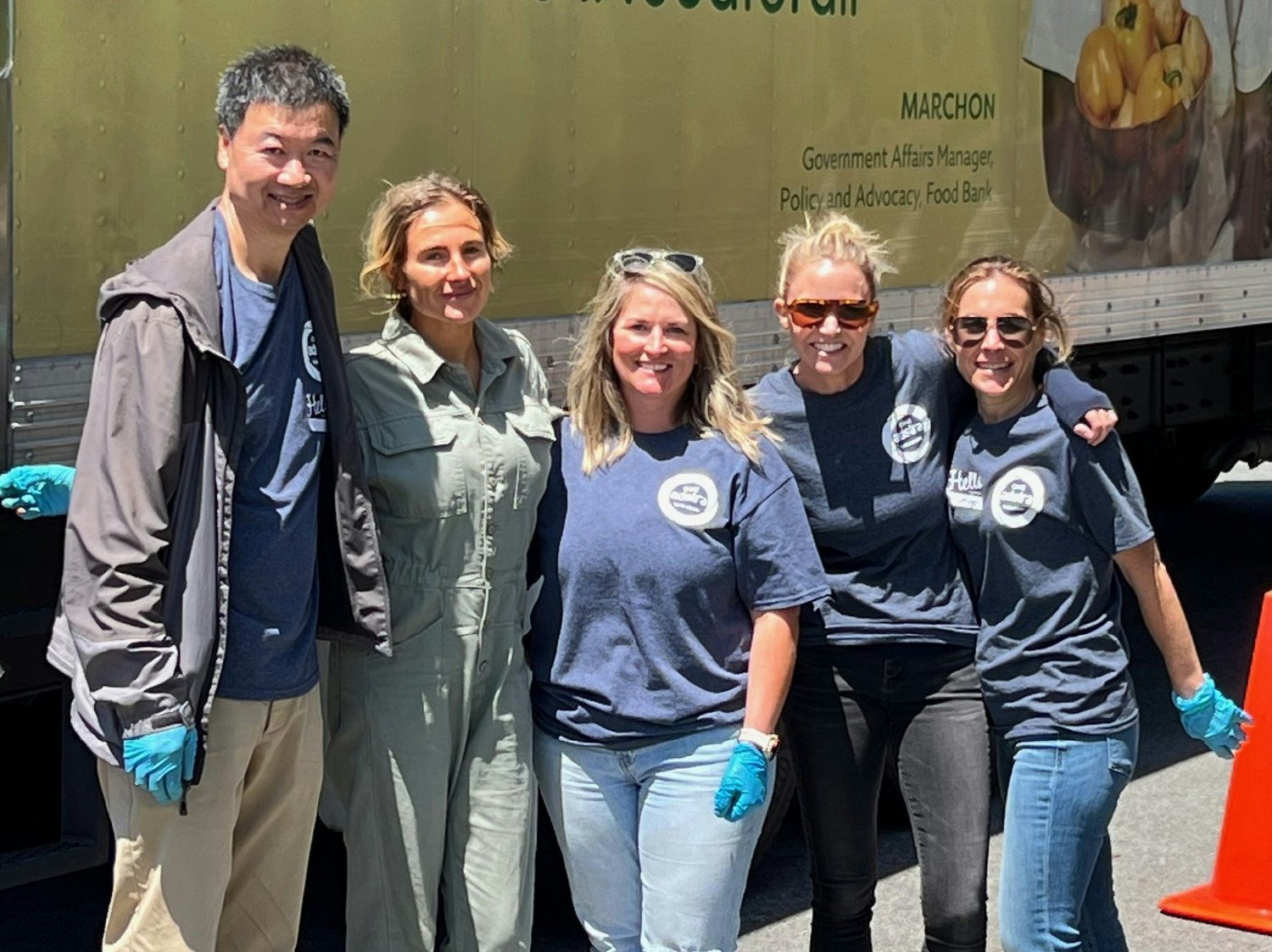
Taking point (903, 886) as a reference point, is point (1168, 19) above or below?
above

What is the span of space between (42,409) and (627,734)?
4.11ft

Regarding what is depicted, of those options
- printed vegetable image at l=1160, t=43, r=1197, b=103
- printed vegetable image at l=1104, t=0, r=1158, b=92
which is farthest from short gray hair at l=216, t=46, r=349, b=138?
printed vegetable image at l=1160, t=43, r=1197, b=103


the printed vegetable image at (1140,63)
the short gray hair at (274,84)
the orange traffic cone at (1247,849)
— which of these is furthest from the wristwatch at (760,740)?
the printed vegetable image at (1140,63)

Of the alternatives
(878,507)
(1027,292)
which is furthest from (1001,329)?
(878,507)

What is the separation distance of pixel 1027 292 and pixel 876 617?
2.21 feet

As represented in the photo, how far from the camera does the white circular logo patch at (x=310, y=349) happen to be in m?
3.24

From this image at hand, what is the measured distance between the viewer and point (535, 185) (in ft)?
15.0

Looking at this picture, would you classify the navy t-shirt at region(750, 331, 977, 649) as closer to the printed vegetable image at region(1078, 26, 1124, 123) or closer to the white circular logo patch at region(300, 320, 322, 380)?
the white circular logo patch at region(300, 320, 322, 380)

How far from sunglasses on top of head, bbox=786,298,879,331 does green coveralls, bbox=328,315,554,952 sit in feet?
1.70

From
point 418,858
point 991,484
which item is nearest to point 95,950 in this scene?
point 418,858

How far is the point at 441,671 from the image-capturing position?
3.42m

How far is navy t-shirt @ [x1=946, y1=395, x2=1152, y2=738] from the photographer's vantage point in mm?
3619

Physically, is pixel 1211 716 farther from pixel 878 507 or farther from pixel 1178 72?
pixel 1178 72

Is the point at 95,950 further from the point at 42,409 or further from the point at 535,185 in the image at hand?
the point at 535,185
